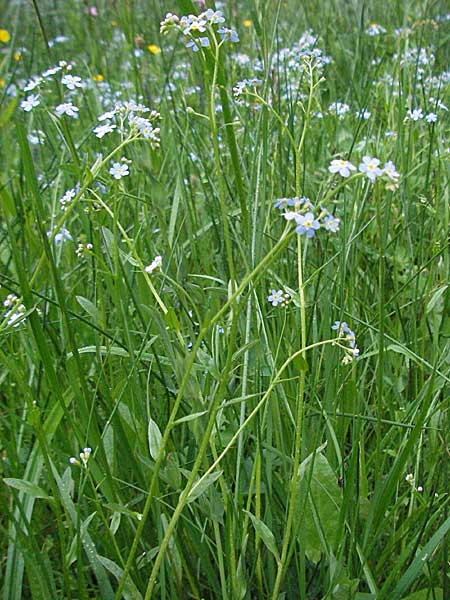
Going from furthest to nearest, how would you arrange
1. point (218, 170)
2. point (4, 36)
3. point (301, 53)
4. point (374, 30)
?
point (4, 36), point (374, 30), point (301, 53), point (218, 170)

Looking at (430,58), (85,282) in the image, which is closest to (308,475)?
(85,282)

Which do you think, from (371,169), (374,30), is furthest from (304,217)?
(374,30)

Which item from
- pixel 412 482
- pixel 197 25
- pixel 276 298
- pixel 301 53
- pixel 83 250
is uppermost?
pixel 197 25

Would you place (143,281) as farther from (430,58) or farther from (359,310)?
(430,58)

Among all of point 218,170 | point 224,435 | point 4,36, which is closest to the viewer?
point 218,170

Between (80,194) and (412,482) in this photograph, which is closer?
(80,194)

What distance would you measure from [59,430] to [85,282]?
1.86 feet

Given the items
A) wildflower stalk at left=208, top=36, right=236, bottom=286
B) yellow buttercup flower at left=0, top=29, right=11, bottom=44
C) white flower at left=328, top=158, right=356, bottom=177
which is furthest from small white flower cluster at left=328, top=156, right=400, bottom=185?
yellow buttercup flower at left=0, top=29, right=11, bottom=44

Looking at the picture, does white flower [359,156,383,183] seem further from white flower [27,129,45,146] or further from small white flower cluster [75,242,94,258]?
white flower [27,129,45,146]

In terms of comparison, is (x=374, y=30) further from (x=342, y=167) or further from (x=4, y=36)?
(x=342, y=167)

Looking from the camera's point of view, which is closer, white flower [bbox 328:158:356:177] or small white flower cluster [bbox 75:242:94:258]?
white flower [bbox 328:158:356:177]

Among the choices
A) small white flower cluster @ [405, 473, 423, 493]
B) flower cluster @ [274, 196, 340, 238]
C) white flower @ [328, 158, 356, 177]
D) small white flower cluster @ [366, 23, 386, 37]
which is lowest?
small white flower cluster @ [405, 473, 423, 493]

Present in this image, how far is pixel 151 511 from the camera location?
3.57 ft

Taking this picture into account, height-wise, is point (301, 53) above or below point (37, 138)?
above
